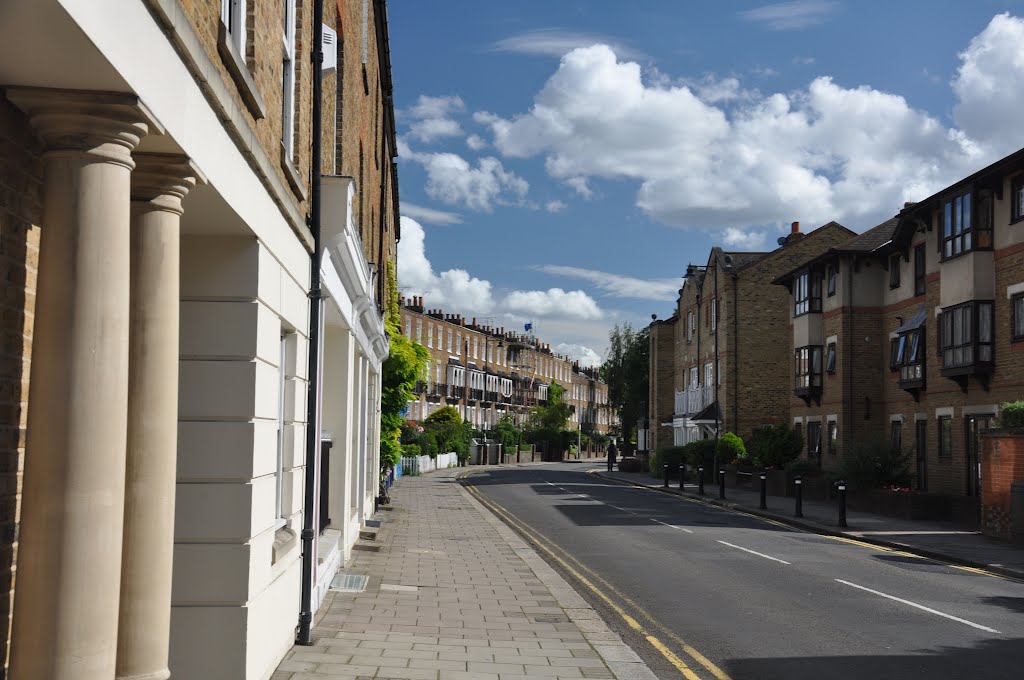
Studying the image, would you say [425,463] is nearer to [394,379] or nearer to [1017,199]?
[394,379]

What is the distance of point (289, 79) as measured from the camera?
8688mm

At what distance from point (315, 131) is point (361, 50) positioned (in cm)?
715

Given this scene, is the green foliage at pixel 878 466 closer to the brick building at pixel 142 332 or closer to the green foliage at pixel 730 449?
the green foliage at pixel 730 449

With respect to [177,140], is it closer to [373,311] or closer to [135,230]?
[135,230]

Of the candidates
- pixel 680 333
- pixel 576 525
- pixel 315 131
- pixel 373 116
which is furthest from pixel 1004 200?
pixel 680 333

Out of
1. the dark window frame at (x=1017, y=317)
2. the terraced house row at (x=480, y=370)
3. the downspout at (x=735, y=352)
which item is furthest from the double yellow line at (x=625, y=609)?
the terraced house row at (x=480, y=370)

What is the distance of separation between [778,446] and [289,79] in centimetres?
3605

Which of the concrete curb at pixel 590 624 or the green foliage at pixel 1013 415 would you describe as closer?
the concrete curb at pixel 590 624

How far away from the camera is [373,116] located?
795 inches

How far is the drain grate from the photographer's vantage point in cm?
1231

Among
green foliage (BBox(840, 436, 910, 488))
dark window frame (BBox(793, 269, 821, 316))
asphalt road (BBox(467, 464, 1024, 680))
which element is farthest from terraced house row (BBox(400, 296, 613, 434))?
asphalt road (BBox(467, 464, 1024, 680))

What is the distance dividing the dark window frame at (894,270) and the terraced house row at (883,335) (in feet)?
0.16

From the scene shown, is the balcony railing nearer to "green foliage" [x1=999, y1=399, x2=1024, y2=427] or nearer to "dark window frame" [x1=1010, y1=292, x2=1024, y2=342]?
"dark window frame" [x1=1010, y1=292, x2=1024, y2=342]

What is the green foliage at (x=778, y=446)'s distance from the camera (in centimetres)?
4169
